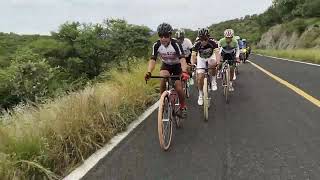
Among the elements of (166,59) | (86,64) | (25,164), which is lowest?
(86,64)

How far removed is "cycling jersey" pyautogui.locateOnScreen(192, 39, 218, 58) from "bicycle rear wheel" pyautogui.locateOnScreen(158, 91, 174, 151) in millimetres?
3252

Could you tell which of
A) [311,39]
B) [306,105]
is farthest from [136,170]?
[311,39]

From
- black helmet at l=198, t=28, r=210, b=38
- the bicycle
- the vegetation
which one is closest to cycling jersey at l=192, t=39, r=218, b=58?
black helmet at l=198, t=28, r=210, b=38

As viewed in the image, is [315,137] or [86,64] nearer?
[315,137]

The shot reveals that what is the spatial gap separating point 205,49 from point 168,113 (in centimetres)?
356

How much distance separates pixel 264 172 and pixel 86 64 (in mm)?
38402

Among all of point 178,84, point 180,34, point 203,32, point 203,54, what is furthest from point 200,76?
point 180,34

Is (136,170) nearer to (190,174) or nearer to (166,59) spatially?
(190,174)

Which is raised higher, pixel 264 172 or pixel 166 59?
pixel 166 59

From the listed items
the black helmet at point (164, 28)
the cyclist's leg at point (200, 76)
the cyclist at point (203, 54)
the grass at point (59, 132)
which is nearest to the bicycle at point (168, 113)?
the black helmet at point (164, 28)

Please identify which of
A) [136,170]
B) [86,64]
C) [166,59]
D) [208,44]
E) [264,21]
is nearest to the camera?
[136,170]

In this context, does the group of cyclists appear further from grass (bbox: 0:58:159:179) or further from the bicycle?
grass (bbox: 0:58:159:179)

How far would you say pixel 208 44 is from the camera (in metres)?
11.2

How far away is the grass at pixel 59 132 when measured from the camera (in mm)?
6082
